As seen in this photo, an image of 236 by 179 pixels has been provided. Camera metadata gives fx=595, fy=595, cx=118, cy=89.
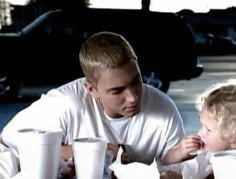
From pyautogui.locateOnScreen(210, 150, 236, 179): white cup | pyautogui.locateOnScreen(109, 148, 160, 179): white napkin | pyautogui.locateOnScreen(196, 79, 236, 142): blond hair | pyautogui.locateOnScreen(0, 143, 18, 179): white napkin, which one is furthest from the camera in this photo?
pyautogui.locateOnScreen(196, 79, 236, 142): blond hair

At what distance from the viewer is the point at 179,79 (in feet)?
16.4

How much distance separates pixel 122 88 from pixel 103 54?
0.39 feet

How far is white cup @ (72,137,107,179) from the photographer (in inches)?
55.5

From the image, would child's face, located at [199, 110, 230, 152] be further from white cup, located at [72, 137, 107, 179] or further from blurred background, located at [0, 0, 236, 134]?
blurred background, located at [0, 0, 236, 134]

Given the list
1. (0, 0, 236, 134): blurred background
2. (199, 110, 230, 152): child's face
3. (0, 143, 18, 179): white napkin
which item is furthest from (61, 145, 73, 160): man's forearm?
(0, 0, 236, 134): blurred background

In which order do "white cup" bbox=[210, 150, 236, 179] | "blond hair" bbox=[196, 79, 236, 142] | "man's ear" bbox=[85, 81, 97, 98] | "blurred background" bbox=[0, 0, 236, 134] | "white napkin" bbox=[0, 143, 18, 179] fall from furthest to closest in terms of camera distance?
"blurred background" bbox=[0, 0, 236, 134] → "man's ear" bbox=[85, 81, 97, 98] → "blond hair" bbox=[196, 79, 236, 142] → "white napkin" bbox=[0, 143, 18, 179] → "white cup" bbox=[210, 150, 236, 179]

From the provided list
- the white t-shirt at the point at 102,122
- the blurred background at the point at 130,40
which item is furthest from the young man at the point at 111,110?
the blurred background at the point at 130,40

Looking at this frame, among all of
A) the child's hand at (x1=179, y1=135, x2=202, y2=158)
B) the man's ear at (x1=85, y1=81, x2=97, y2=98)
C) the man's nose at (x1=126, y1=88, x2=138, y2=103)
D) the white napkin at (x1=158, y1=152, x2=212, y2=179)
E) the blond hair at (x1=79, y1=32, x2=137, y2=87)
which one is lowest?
the child's hand at (x1=179, y1=135, x2=202, y2=158)

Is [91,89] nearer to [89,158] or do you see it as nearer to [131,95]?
[131,95]

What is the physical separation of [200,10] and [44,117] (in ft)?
9.93

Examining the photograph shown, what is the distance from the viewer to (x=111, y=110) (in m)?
1.86

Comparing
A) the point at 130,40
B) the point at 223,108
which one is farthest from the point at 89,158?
the point at 130,40

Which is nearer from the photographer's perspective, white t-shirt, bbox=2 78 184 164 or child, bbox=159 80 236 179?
child, bbox=159 80 236 179

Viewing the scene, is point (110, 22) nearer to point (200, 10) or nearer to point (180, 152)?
point (200, 10)
